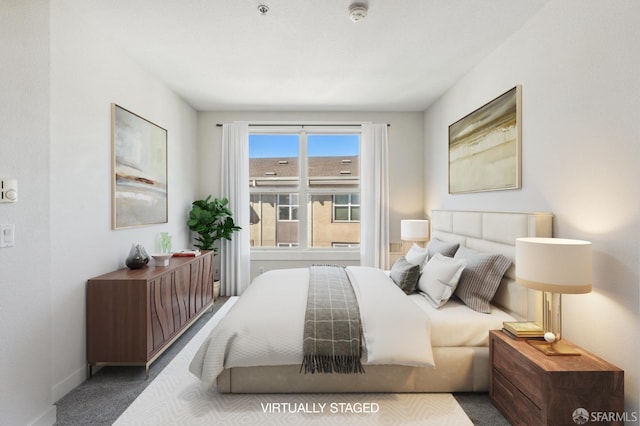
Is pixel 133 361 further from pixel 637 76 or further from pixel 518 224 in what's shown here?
pixel 637 76

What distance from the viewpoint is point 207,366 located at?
6.15ft

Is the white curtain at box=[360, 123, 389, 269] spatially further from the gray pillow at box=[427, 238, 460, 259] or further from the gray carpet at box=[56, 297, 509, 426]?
the gray carpet at box=[56, 297, 509, 426]

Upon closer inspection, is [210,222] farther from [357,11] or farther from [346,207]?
[357,11]

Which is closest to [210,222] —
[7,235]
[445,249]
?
[7,235]

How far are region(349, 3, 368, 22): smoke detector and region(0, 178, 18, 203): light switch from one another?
2.26 m

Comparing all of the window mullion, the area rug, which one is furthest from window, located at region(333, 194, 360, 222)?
the area rug

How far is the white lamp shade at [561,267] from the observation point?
1570 millimetres

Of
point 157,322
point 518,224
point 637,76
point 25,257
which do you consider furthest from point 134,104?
point 637,76

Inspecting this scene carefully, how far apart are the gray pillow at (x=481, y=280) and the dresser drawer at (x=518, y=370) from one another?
15.6 inches

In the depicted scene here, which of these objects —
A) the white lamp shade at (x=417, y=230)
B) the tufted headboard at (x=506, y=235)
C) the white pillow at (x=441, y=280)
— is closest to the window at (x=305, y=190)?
the white lamp shade at (x=417, y=230)

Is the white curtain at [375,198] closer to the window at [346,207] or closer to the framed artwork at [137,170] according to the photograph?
the window at [346,207]

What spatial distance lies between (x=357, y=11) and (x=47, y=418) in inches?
126

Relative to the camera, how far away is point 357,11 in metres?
2.08

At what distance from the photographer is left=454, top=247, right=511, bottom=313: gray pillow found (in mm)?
2230
